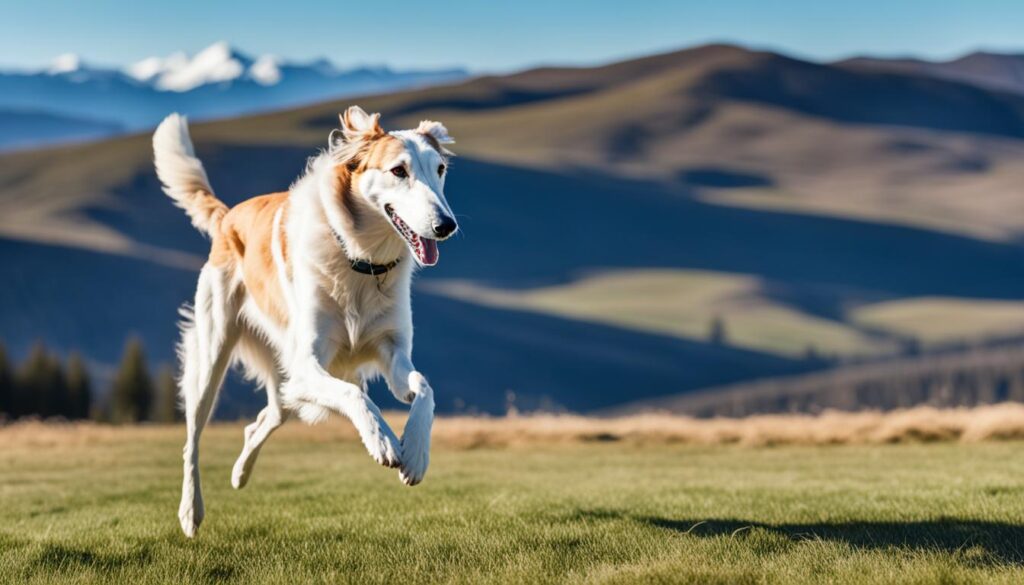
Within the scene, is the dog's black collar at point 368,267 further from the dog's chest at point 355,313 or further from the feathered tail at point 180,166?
the feathered tail at point 180,166

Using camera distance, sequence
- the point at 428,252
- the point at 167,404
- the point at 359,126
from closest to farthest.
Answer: the point at 428,252 < the point at 359,126 < the point at 167,404

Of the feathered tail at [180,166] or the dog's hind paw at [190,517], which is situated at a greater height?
the feathered tail at [180,166]

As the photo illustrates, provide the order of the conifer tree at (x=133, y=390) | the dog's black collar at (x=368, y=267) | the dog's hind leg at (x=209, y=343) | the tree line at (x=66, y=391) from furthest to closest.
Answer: the conifer tree at (x=133, y=390) → the tree line at (x=66, y=391) → the dog's hind leg at (x=209, y=343) → the dog's black collar at (x=368, y=267)

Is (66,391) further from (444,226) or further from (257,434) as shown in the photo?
(444,226)

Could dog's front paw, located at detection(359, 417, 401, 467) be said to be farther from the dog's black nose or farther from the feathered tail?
the feathered tail

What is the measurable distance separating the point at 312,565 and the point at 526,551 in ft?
5.21

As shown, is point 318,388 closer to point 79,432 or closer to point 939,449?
point 939,449

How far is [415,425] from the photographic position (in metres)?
9.05

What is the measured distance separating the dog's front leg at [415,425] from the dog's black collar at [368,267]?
0.83 metres

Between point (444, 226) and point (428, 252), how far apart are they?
0.34 meters

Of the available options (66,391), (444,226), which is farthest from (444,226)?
(66,391)

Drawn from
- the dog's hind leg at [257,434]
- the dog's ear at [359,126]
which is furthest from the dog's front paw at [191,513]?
the dog's ear at [359,126]

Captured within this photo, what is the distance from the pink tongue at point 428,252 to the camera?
9586 millimetres

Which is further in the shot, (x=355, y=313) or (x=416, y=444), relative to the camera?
(x=355, y=313)
